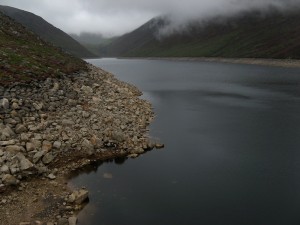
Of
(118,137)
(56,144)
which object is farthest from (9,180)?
(118,137)

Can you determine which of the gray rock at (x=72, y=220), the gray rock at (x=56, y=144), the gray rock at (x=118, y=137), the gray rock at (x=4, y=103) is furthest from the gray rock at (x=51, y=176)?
the gray rock at (x=4, y=103)

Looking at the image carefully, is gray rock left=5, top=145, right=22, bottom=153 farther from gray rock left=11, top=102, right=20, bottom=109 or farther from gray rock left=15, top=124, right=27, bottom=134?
gray rock left=11, top=102, right=20, bottom=109

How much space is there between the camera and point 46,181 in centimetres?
2544

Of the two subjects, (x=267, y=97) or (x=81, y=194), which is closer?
(x=81, y=194)

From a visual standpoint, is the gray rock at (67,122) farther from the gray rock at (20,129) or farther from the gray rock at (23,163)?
the gray rock at (23,163)

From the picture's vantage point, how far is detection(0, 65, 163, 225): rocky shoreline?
2227 cm

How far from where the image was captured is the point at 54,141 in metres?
29.9

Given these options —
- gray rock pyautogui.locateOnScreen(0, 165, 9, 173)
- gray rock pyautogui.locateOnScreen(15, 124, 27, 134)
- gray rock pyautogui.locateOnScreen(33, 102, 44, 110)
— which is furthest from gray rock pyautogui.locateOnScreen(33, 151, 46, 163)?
gray rock pyautogui.locateOnScreen(33, 102, 44, 110)

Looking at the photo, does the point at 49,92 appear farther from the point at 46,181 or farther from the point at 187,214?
the point at 187,214

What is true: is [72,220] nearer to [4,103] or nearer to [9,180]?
[9,180]

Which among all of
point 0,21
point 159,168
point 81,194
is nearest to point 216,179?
point 159,168

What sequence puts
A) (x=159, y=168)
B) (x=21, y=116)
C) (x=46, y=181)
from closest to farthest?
(x=46, y=181) → (x=159, y=168) → (x=21, y=116)

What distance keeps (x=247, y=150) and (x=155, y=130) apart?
1135 centimetres

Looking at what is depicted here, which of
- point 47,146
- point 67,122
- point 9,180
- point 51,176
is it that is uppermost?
point 67,122
